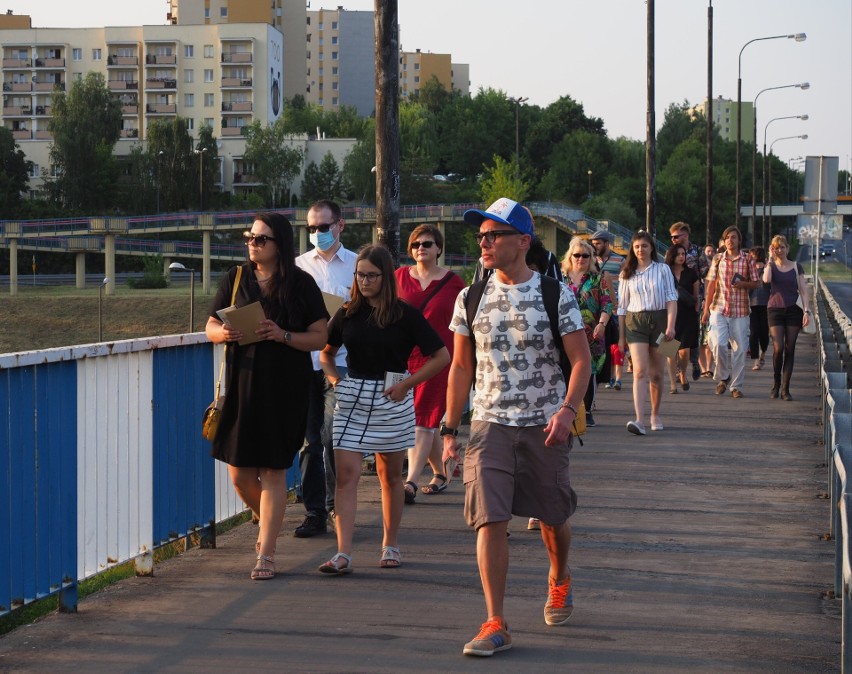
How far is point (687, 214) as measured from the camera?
449 ft

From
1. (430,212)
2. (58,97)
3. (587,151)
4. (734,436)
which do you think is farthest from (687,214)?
(734,436)

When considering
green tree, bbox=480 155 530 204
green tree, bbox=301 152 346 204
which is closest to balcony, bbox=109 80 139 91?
green tree, bbox=301 152 346 204

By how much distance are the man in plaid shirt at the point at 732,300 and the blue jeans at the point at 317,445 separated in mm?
10105

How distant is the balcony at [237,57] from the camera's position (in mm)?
143500

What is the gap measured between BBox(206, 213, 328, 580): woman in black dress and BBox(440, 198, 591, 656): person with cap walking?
1456 mm

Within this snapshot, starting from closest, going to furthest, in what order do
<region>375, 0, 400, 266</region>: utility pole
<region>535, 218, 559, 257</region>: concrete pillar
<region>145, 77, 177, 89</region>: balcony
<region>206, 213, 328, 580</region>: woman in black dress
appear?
<region>206, 213, 328, 580</region>: woman in black dress, <region>375, 0, 400, 266</region>: utility pole, <region>535, 218, 559, 257</region>: concrete pillar, <region>145, 77, 177, 89</region>: balcony

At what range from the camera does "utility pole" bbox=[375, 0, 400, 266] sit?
12.0m

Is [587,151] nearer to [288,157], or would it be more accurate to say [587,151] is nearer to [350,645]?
[288,157]

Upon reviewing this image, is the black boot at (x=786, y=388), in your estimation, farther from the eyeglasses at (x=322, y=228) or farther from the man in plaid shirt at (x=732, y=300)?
the eyeglasses at (x=322, y=228)

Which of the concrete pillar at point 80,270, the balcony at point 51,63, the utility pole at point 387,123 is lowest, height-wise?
the utility pole at point 387,123

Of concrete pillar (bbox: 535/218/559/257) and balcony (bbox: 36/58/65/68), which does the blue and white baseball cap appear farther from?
balcony (bbox: 36/58/65/68)

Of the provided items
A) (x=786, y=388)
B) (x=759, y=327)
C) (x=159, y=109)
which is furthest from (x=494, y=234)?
(x=159, y=109)

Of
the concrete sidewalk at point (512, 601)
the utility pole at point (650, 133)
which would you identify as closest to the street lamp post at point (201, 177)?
the utility pole at point (650, 133)

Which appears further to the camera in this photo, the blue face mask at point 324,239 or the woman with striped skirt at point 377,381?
the blue face mask at point 324,239
